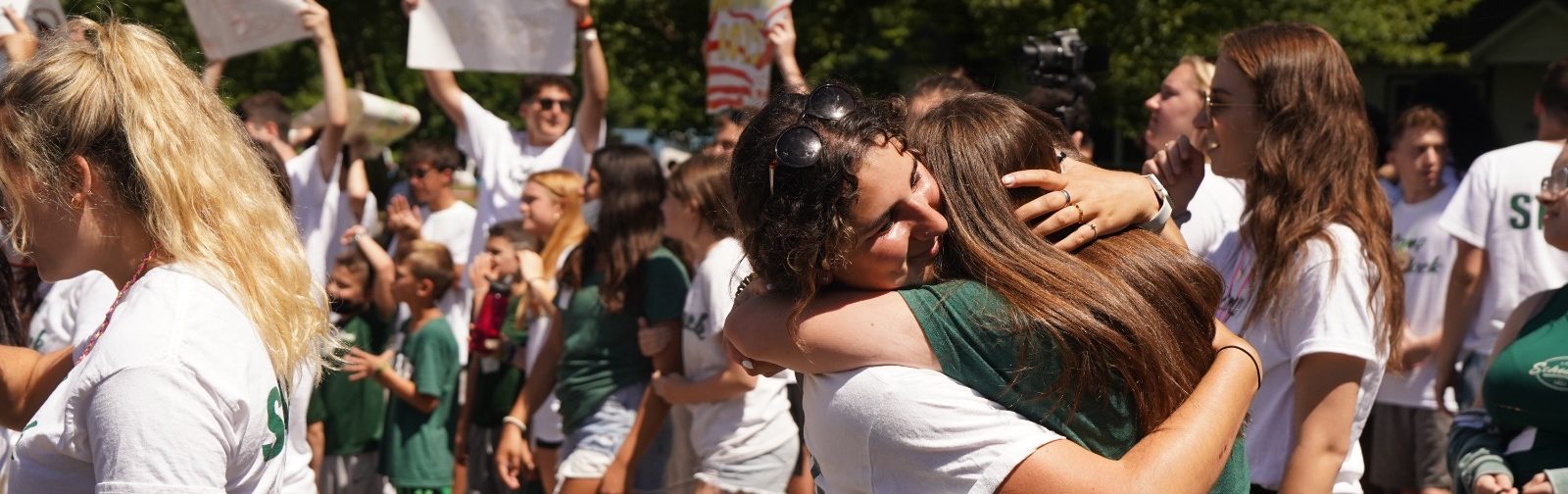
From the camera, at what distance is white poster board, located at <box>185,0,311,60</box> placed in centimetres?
573

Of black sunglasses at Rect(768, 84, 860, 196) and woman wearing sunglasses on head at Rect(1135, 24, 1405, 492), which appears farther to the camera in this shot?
woman wearing sunglasses on head at Rect(1135, 24, 1405, 492)

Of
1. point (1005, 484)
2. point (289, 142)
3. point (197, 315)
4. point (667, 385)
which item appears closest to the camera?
point (1005, 484)

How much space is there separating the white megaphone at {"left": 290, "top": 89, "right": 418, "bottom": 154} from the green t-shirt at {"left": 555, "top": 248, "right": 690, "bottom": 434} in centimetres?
284

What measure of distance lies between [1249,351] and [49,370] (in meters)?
1.95

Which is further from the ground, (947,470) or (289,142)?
(947,470)

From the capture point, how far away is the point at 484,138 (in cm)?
654

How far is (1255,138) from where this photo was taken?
10.5 feet

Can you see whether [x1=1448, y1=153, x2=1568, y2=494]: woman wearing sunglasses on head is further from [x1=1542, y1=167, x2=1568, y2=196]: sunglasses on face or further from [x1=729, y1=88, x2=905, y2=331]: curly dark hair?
[x1=729, y1=88, x2=905, y2=331]: curly dark hair

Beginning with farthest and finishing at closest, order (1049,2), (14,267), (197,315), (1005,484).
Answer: (1049,2), (14,267), (197,315), (1005,484)

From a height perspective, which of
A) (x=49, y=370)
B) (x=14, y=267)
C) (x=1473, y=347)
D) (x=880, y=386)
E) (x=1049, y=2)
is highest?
(x=880, y=386)

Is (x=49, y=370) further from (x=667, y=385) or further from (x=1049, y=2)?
(x=1049, y=2)

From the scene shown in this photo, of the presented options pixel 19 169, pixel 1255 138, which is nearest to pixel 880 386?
pixel 19 169

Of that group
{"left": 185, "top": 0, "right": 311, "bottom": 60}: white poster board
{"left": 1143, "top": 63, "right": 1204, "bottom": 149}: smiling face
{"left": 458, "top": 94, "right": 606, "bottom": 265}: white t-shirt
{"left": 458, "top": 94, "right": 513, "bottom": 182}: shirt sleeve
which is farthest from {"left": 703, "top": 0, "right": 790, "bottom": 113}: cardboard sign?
{"left": 1143, "top": 63, "right": 1204, "bottom": 149}: smiling face

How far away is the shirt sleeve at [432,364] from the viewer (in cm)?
593
